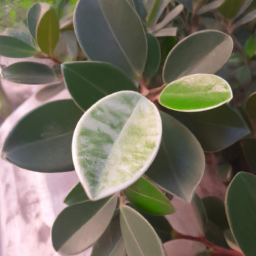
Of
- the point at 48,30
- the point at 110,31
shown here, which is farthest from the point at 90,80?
the point at 48,30

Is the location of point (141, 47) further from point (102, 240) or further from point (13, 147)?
point (102, 240)

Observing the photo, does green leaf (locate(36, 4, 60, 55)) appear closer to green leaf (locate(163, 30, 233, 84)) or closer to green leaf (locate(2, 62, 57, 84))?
green leaf (locate(2, 62, 57, 84))

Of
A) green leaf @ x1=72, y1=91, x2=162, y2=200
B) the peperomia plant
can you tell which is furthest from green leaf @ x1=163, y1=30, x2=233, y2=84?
green leaf @ x1=72, y1=91, x2=162, y2=200

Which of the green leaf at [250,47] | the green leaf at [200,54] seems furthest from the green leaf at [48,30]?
the green leaf at [250,47]

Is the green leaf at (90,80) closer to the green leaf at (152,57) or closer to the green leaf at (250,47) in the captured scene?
the green leaf at (152,57)

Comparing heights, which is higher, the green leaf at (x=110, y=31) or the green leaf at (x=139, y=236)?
the green leaf at (x=110, y=31)

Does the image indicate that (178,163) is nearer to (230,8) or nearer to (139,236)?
(139,236)

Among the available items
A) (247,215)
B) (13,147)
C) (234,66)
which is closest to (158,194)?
(247,215)
